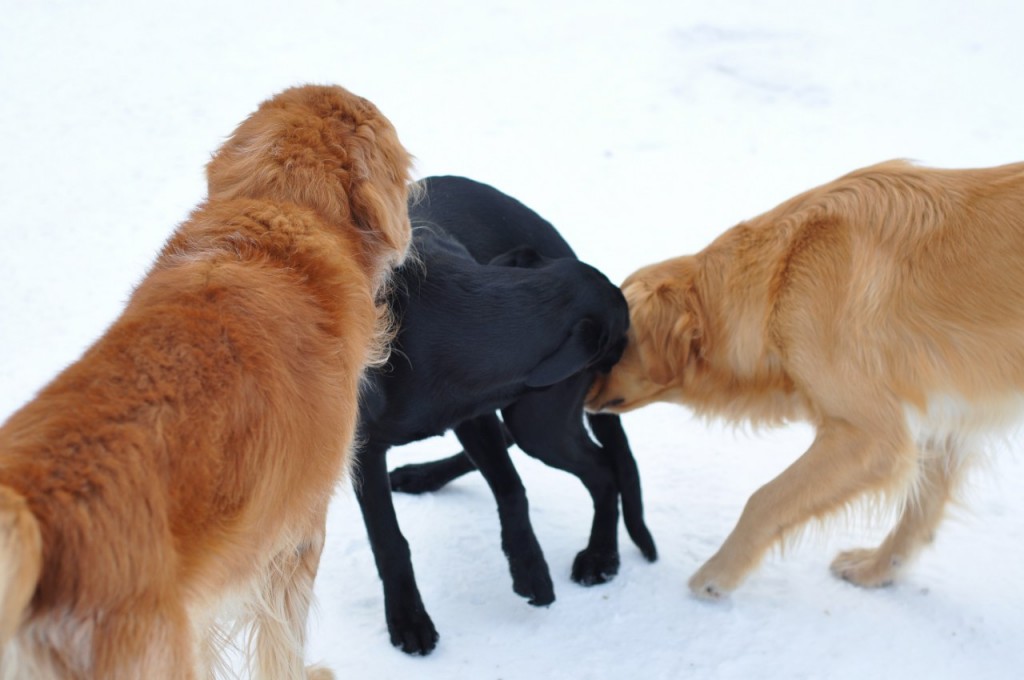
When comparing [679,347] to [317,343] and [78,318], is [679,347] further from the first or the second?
[78,318]

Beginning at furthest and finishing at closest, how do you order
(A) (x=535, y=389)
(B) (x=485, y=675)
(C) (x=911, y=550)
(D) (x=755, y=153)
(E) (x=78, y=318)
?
(D) (x=755, y=153) < (E) (x=78, y=318) < (C) (x=911, y=550) < (A) (x=535, y=389) < (B) (x=485, y=675)

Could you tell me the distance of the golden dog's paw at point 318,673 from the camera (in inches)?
96.1

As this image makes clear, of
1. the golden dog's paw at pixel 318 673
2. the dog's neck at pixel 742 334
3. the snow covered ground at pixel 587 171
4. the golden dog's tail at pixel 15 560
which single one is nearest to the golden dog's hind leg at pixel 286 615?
the golden dog's paw at pixel 318 673

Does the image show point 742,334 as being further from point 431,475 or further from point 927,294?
point 431,475

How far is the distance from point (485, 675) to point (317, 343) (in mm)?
1100

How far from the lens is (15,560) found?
4.27ft

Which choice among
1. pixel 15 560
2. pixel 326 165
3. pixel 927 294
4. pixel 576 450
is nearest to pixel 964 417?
pixel 927 294

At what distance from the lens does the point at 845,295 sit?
2.68 m

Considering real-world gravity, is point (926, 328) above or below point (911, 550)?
above

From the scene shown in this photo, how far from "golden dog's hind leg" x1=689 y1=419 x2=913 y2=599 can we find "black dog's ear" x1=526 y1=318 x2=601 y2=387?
65cm

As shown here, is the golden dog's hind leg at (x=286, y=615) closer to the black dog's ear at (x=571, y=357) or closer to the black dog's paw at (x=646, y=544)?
the black dog's ear at (x=571, y=357)

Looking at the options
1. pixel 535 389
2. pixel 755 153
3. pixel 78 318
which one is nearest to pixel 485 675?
pixel 535 389

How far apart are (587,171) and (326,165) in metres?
3.19

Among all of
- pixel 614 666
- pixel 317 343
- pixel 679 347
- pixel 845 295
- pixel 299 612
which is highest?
pixel 317 343
